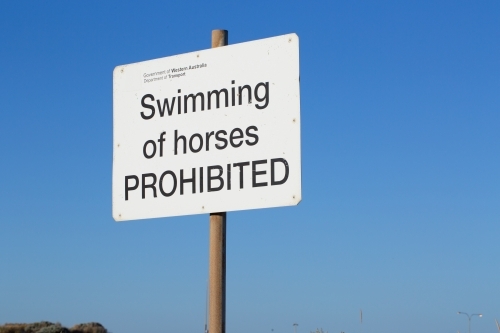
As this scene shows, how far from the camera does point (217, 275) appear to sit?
16.0 ft

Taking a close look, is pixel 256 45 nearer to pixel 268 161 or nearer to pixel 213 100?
pixel 213 100

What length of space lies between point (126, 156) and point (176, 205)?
493 mm

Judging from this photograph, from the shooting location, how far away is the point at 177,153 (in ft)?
16.9

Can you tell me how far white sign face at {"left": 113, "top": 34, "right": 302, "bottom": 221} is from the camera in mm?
4902

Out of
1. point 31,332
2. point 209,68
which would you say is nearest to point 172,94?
point 209,68

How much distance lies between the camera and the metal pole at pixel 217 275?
4.84 m

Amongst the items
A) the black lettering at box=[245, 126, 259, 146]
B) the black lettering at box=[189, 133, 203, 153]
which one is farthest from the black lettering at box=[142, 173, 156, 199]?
the black lettering at box=[245, 126, 259, 146]

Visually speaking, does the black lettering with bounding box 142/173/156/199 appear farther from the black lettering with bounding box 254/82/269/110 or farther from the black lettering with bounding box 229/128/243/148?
the black lettering with bounding box 254/82/269/110

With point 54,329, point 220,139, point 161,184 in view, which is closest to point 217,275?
point 161,184

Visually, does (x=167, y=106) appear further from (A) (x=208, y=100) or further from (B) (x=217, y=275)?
(B) (x=217, y=275)

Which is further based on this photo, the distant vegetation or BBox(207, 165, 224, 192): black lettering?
the distant vegetation

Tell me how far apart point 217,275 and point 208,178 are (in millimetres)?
572

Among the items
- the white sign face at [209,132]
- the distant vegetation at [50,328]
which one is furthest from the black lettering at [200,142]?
the distant vegetation at [50,328]

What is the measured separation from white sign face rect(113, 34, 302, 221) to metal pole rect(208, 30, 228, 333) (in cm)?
9
